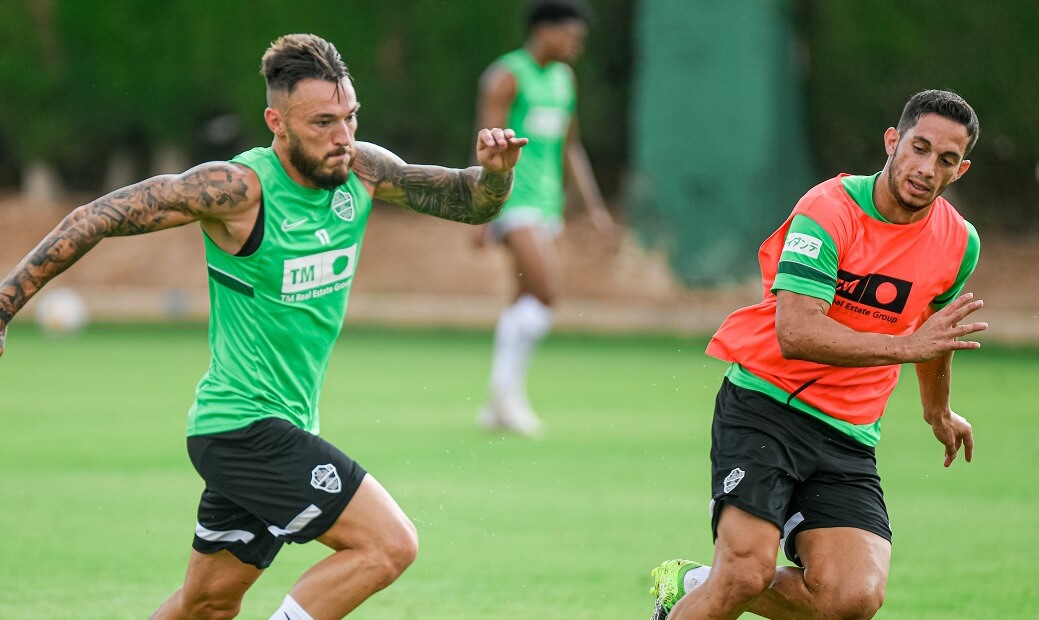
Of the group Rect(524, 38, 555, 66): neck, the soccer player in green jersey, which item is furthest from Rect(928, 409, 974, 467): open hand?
Rect(524, 38, 555, 66): neck

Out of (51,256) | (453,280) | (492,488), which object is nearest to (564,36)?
(492,488)

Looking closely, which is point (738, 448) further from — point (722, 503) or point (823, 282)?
point (823, 282)

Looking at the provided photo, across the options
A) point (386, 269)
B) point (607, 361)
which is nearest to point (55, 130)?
point (386, 269)

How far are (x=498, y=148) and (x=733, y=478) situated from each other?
1412 mm

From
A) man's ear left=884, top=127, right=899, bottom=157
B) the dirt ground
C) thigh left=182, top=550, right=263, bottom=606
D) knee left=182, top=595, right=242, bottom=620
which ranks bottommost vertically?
the dirt ground

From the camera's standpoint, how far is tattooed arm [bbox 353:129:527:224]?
5.13 m

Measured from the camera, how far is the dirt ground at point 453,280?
782 inches

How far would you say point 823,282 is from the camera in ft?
15.8

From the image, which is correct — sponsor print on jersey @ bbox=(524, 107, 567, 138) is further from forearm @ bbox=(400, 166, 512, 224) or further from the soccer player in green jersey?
the soccer player in green jersey

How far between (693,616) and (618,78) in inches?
703

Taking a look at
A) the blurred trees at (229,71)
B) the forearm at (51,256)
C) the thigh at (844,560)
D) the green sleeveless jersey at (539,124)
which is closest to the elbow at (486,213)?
the forearm at (51,256)

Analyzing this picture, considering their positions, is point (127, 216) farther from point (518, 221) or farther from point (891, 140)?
point (518, 221)

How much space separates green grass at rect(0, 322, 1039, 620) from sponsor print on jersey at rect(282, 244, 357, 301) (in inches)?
65.8

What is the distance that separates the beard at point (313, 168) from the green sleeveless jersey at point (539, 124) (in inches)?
251
